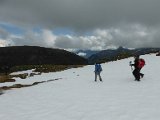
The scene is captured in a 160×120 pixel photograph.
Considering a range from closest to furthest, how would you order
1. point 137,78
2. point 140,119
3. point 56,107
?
1. point 140,119
2. point 56,107
3. point 137,78

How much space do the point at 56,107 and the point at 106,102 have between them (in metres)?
3.43

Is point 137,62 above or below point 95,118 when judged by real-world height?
above

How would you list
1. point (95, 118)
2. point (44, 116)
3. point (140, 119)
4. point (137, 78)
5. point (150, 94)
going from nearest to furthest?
point (140, 119) → point (95, 118) → point (44, 116) → point (150, 94) → point (137, 78)

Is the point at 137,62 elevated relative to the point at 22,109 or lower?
elevated

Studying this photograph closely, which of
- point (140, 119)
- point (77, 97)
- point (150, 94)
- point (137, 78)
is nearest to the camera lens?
point (140, 119)

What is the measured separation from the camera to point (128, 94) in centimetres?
2403

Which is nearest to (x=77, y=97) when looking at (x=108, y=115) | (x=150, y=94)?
(x=150, y=94)

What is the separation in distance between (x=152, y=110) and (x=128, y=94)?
22.5 feet

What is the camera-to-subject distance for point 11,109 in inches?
863

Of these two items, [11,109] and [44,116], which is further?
[11,109]

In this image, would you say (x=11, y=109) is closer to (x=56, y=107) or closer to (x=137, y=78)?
(x=56, y=107)

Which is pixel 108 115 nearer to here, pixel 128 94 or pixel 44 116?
pixel 44 116

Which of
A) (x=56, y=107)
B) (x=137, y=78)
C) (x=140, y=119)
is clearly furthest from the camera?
(x=137, y=78)

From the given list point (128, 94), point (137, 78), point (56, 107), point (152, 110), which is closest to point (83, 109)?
point (56, 107)
